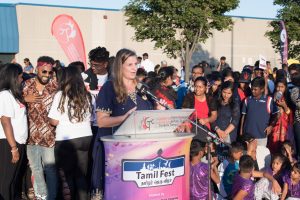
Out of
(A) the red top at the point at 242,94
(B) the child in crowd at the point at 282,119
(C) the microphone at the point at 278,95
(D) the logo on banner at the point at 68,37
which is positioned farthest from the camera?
(D) the logo on banner at the point at 68,37

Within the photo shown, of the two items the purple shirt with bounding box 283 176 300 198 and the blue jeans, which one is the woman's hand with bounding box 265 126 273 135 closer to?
the purple shirt with bounding box 283 176 300 198

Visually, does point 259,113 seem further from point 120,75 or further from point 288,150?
point 120,75

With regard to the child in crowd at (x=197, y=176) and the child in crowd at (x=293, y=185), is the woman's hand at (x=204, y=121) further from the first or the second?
the child in crowd at (x=293, y=185)

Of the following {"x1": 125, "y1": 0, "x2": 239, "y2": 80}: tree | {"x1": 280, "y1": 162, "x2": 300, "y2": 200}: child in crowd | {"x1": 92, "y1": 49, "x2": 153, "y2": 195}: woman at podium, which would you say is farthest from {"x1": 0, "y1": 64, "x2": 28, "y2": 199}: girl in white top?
{"x1": 125, "y1": 0, "x2": 239, "y2": 80}: tree

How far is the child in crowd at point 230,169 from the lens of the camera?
304 inches

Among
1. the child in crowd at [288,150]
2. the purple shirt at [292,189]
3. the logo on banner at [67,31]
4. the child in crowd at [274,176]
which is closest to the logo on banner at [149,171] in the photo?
the child in crowd at [274,176]

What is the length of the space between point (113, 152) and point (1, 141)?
245 centimetres

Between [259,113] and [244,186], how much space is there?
2.45 m

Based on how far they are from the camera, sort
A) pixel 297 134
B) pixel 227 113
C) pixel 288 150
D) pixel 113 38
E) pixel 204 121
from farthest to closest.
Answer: pixel 113 38 < pixel 227 113 < pixel 297 134 < pixel 288 150 < pixel 204 121

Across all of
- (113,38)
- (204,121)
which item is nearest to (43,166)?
(204,121)

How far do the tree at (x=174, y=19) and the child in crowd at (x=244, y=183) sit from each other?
20351 mm

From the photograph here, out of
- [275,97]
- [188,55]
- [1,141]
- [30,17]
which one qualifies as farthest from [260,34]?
[1,141]

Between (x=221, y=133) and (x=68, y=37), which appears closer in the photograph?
(x=221, y=133)

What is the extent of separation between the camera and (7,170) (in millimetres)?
6676
